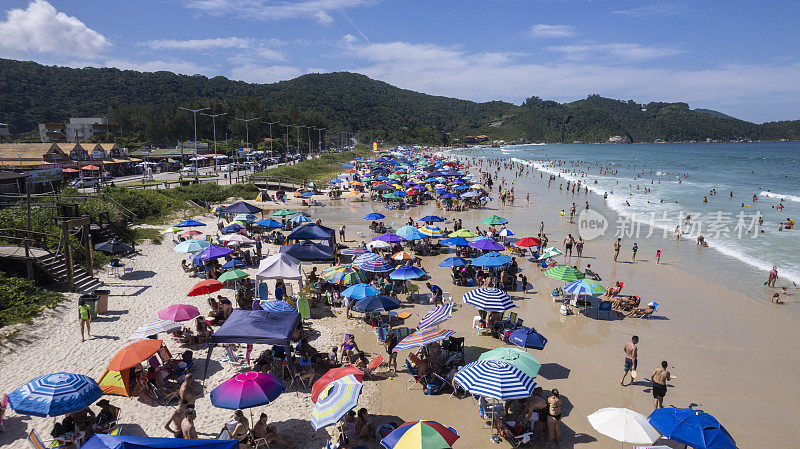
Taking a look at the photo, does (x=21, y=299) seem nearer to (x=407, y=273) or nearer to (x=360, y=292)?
(x=360, y=292)

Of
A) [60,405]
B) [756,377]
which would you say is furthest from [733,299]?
[60,405]

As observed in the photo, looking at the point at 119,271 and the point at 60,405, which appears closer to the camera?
the point at 60,405

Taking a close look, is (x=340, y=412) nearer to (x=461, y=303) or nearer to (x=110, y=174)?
(x=461, y=303)

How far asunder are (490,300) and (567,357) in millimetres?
2414

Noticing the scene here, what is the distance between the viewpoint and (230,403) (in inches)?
282

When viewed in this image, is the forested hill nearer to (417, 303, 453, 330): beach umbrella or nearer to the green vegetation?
the green vegetation

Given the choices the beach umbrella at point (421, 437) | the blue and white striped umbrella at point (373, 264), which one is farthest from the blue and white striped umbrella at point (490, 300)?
the beach umbrella at point (421, 437)

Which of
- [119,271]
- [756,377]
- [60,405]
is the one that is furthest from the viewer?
[119,271]

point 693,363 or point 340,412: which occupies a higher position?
point 340,412

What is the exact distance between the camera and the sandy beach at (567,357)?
8.48 metres

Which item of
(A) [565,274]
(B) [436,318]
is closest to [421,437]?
(B) [436,318]

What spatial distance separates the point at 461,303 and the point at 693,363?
658cm

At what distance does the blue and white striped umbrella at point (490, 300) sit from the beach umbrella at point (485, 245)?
531 cm

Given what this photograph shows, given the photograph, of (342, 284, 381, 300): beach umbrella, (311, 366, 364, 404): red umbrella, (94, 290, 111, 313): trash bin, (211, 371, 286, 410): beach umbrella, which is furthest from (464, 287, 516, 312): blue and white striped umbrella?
(94, 290, 111, 313): trash bin
